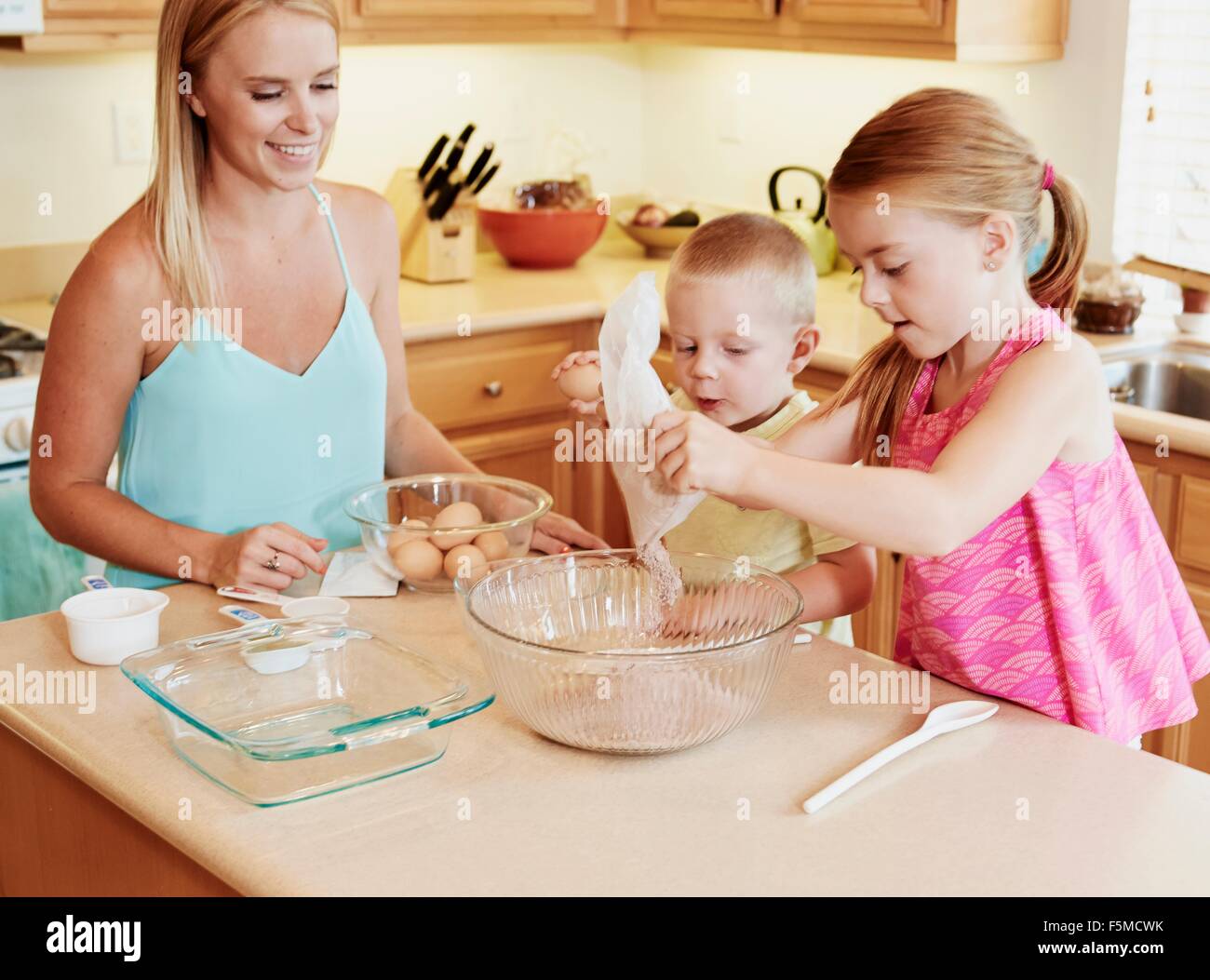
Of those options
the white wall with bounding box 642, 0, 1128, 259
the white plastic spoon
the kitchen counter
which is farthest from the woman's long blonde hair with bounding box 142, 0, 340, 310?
the white wall with bounding box 642, 0, 1128, 259

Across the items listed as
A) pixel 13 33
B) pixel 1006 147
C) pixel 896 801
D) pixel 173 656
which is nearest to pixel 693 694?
pixel 896 801

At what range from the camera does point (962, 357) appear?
141cm

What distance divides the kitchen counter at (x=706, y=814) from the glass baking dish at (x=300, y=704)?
0.08ft

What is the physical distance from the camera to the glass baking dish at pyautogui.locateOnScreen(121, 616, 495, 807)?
1.10 meters

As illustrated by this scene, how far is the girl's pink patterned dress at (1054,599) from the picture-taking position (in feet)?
4.39

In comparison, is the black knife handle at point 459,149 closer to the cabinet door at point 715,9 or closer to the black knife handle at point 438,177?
the black knife handle at point 438,177

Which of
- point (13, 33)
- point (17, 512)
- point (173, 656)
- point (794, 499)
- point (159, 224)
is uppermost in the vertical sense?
point (13, 33)

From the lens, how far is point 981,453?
3.98 ft

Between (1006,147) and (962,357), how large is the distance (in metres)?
0.21

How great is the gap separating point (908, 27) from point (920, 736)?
1.95m

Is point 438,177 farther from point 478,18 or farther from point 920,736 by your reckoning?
point 920,736

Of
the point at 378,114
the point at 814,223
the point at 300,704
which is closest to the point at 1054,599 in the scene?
the point at 300,704
